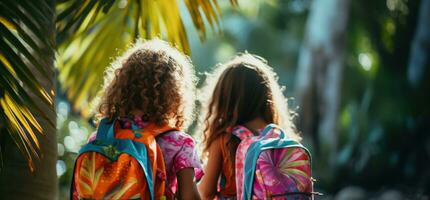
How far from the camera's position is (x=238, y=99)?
451 centimetres

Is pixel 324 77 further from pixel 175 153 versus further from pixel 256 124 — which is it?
pixel 175 153

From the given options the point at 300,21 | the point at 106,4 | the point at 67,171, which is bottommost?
the point at 300,21

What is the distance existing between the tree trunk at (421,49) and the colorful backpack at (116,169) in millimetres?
13479

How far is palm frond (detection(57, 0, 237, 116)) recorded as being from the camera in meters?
4.35

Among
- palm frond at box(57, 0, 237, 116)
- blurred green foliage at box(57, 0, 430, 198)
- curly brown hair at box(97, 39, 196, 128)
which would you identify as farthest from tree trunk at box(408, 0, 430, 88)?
curly brown hair at box(97, 39, 196, 128)

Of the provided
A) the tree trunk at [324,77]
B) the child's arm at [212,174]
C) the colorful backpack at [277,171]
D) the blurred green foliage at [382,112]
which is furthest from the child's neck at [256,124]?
the tree trunk at [324,77]

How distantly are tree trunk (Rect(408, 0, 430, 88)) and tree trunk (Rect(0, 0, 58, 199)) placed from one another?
12916 mm

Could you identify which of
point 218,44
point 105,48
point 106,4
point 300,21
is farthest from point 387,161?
point 218,44

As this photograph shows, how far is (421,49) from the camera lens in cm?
1639

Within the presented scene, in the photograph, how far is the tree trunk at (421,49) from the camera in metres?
16.3

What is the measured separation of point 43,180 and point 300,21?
2103 centimetres

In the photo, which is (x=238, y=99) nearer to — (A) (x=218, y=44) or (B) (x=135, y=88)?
(B) (x=135, y=88)

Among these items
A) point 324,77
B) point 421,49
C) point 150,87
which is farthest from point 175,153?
point 324,77

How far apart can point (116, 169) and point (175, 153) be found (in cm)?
46
